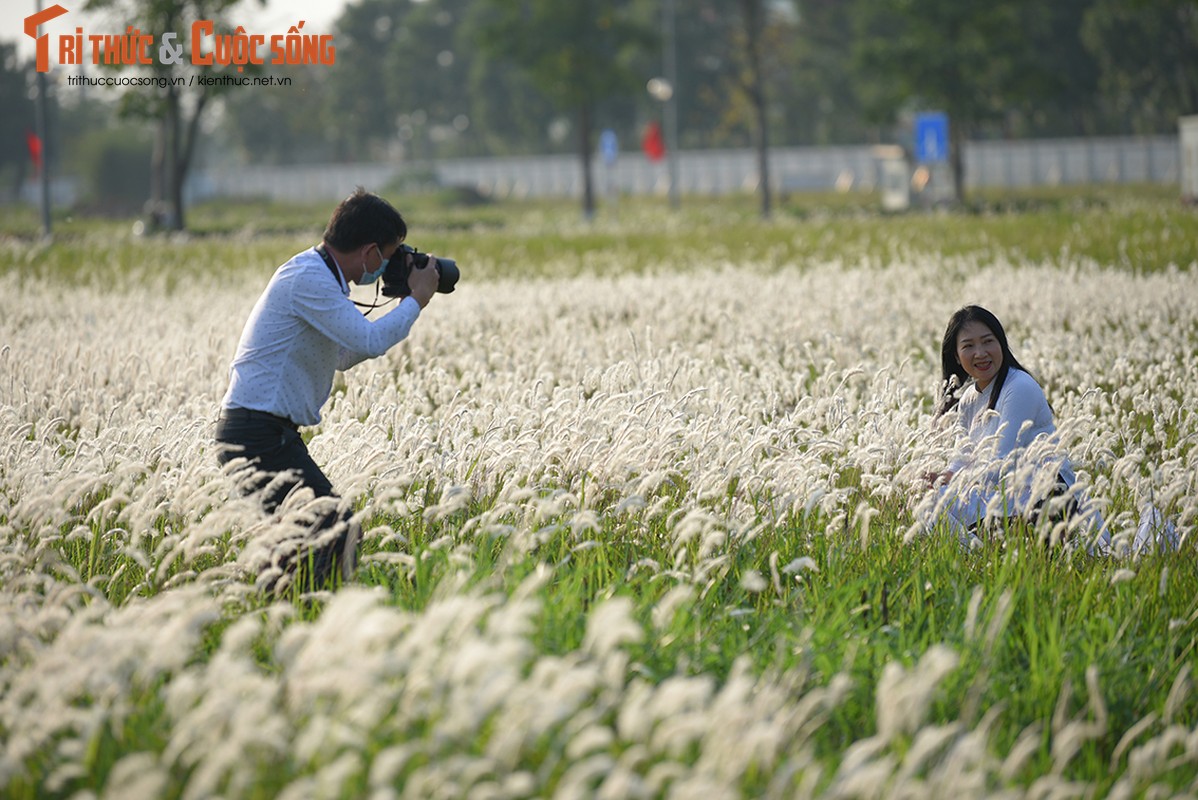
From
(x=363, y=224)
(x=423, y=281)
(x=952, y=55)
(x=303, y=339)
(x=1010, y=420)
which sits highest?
(x=952, y=55)

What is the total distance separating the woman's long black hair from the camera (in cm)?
632

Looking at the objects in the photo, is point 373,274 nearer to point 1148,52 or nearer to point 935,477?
point 935,477

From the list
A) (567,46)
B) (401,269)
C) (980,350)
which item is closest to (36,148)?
(567,46)

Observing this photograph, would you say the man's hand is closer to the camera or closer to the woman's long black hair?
the camera

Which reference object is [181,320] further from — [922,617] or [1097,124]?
[1097,124]

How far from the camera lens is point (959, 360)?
6.64 m

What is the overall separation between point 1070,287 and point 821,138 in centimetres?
7665

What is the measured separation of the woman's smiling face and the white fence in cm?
4550

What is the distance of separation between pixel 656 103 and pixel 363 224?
265 ft

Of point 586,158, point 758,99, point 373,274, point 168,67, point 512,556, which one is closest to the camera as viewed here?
point 512,556

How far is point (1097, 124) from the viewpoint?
256 ft

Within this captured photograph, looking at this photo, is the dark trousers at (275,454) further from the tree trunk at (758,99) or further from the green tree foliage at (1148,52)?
the green tree foliage at (1148,52)

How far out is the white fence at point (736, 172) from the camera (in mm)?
62719

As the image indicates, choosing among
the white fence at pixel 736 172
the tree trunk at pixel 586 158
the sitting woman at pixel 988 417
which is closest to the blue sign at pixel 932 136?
the tree trunk at pixel 586 158
